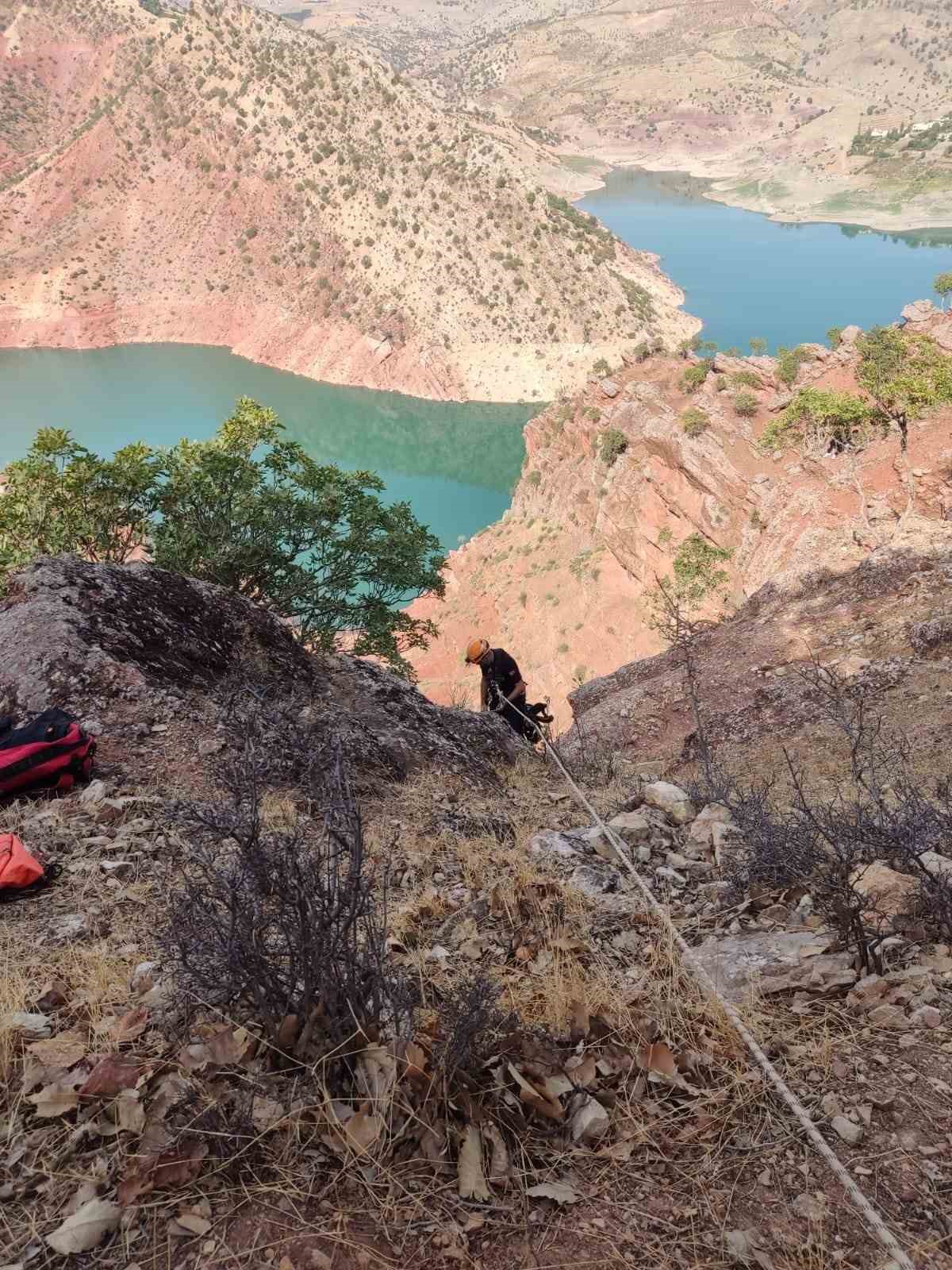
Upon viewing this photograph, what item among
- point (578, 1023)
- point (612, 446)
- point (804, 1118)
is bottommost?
point (804, 1118)

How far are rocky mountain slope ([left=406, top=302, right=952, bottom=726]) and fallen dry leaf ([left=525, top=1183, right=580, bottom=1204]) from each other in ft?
31.8

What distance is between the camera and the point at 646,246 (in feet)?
254

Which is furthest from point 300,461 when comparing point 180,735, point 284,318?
point 284,318

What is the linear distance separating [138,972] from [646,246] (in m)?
87.2

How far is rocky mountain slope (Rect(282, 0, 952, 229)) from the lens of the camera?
8869 cm

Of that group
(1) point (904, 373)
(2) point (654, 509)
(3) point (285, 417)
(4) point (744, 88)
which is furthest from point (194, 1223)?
(4) point (744, 88)

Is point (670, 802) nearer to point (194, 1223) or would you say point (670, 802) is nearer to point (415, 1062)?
point (415, 1062)

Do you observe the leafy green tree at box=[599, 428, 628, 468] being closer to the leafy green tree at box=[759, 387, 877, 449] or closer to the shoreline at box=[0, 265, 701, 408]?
the leafy green tree at box=[759, 387, 877, 449]

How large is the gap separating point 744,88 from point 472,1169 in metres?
145

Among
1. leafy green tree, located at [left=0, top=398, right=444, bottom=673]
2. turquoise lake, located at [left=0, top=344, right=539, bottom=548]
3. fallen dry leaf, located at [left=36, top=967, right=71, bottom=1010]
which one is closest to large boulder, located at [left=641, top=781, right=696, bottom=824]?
fallen dry leaf, located at [left=36, top=967, right=71, bottom=1010]

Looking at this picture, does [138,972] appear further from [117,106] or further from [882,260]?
[882,260]

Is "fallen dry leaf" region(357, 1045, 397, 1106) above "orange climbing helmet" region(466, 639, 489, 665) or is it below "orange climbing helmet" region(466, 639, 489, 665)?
below

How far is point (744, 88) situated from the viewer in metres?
113

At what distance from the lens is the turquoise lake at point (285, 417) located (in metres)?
40.6
